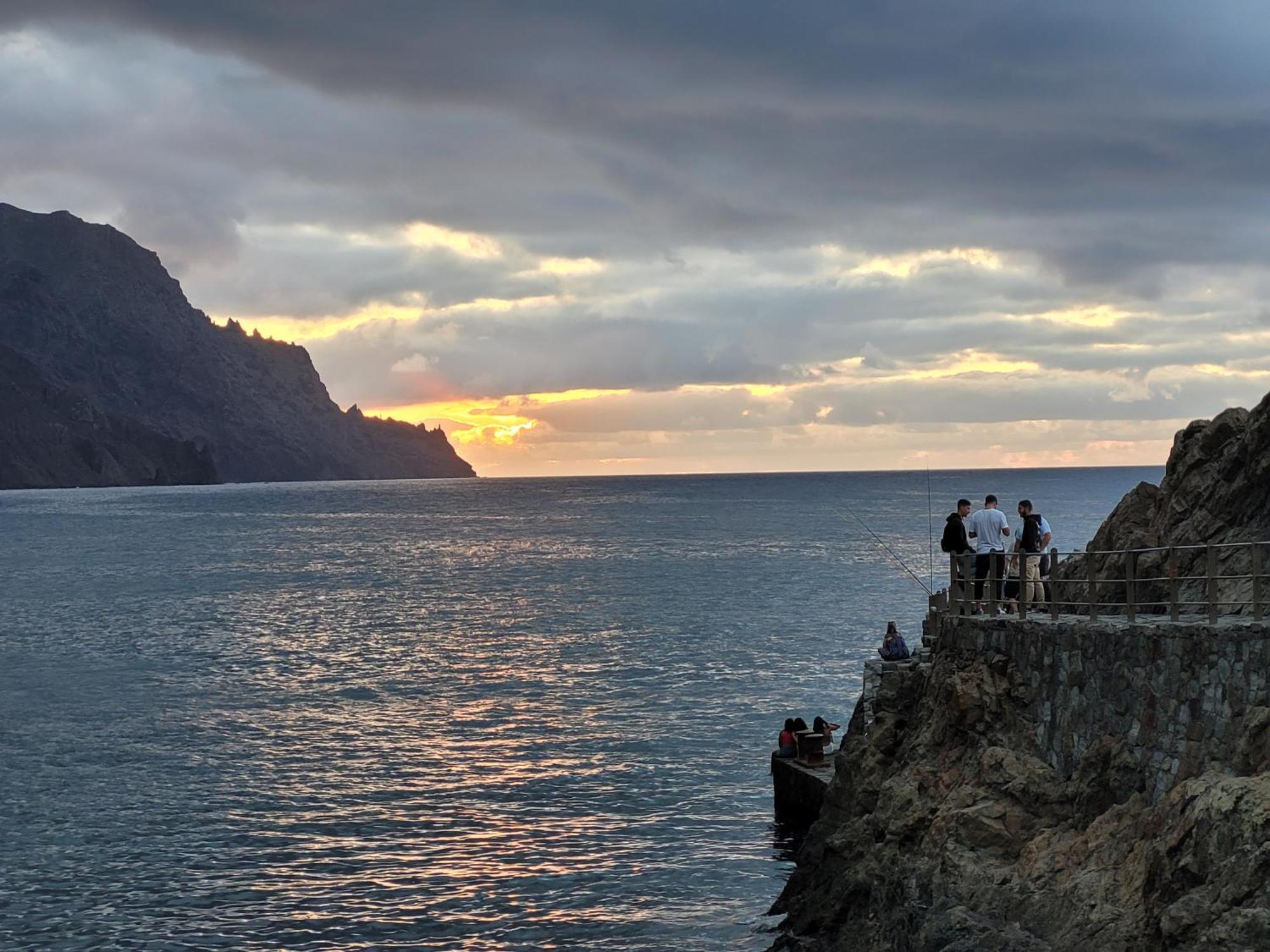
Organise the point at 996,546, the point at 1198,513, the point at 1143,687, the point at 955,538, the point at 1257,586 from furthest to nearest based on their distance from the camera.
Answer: the point at 955,538 < the point at 1198,513 < the point at 996,546 < the point at 1143,687 < the point at 1257,586

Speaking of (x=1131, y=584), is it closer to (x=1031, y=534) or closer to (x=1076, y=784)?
(x=1076, y=784)

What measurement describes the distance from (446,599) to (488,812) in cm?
5183

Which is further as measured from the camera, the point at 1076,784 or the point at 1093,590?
the point at 1093,590

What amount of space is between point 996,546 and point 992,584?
103 cm

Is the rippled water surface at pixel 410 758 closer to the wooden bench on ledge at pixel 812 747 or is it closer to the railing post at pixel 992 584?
the wooden bench on ledge at pixel 812 747

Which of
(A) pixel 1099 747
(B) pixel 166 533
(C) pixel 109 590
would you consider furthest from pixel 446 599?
(B) pixel 166 533

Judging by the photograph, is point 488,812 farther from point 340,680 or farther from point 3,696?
point 3,696

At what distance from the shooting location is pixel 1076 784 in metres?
15.9

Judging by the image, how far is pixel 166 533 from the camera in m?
158

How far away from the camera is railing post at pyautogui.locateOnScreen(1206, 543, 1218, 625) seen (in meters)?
14.3

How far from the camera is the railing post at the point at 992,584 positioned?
19.4 m

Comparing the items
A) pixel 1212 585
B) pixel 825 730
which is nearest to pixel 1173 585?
pixel 1212 585

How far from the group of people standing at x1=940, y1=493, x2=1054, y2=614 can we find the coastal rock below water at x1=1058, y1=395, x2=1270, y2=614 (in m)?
0.59

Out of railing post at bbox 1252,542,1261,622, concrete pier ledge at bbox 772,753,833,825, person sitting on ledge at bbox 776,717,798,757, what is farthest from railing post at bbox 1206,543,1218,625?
person sitting on ledge at bbox 776,717,798,757
